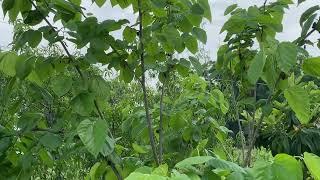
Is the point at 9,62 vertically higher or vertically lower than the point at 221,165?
higher

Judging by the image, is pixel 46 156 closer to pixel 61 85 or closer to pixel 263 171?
pixel 61 85

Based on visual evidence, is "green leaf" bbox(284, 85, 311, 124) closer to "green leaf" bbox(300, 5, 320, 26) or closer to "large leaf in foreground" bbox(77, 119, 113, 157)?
"green leaf" bbox(300, 5, 320, 26)

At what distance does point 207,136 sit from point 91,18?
1.02 metres

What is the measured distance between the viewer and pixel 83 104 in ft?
5.95

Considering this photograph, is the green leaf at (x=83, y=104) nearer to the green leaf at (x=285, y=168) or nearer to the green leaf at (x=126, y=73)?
the green leaf at (x=126, y=73)

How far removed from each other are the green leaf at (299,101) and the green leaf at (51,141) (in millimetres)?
817

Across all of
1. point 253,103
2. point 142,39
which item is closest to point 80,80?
point 142,39

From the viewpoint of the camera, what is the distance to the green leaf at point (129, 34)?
6.82ft

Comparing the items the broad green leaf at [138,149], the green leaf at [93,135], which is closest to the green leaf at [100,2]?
the broad green leaf at [138,149]

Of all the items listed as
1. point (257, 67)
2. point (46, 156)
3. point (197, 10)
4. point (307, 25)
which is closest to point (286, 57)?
point (257, 67)

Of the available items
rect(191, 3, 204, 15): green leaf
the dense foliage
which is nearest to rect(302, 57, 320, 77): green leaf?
the dense foliage

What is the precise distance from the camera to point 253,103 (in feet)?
6.95

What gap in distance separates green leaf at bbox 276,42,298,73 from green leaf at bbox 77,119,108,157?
583 millimetres

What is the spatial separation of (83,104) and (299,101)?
2.47ft
